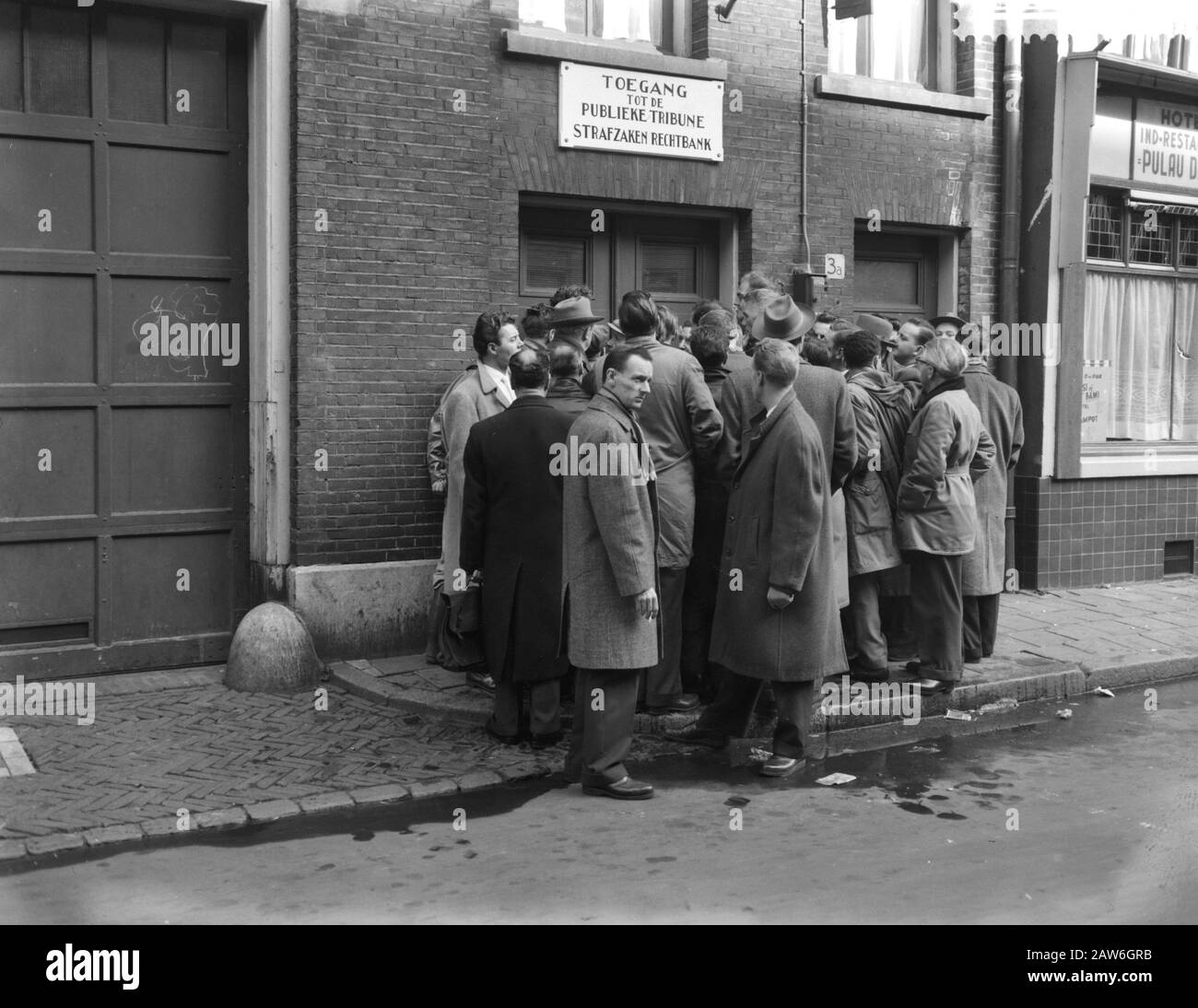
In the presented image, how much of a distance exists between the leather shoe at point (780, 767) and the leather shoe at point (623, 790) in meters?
0.71

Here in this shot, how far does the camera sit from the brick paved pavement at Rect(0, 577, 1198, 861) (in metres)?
6.09

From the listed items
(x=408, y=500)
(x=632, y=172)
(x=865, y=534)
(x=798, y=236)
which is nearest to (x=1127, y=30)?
(x=798, y=236)

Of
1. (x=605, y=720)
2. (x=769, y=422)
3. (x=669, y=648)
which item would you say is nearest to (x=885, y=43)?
(x=769, y=422)

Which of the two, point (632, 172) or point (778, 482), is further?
point (632, 172)

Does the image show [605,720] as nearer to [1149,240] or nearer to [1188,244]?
[1149,240]

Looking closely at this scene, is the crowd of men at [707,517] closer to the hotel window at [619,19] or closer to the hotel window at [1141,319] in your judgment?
the hotel window at [619,19]

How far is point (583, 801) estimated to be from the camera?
627cm

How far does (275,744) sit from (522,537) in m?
1.69

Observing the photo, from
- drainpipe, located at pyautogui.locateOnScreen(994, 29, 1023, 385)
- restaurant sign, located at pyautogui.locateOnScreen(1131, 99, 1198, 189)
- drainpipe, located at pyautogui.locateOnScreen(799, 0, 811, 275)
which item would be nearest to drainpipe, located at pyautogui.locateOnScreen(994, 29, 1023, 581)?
drainpipe, located at pyautogui.locateOnScreen(994, 29, 1023, 385)

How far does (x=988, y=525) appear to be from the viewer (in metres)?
8.70

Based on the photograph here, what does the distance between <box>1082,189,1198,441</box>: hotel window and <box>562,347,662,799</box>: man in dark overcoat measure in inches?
298

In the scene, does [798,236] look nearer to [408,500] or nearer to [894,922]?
[408,500]

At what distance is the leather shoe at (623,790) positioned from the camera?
6277mm

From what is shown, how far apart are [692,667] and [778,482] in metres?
1.58
